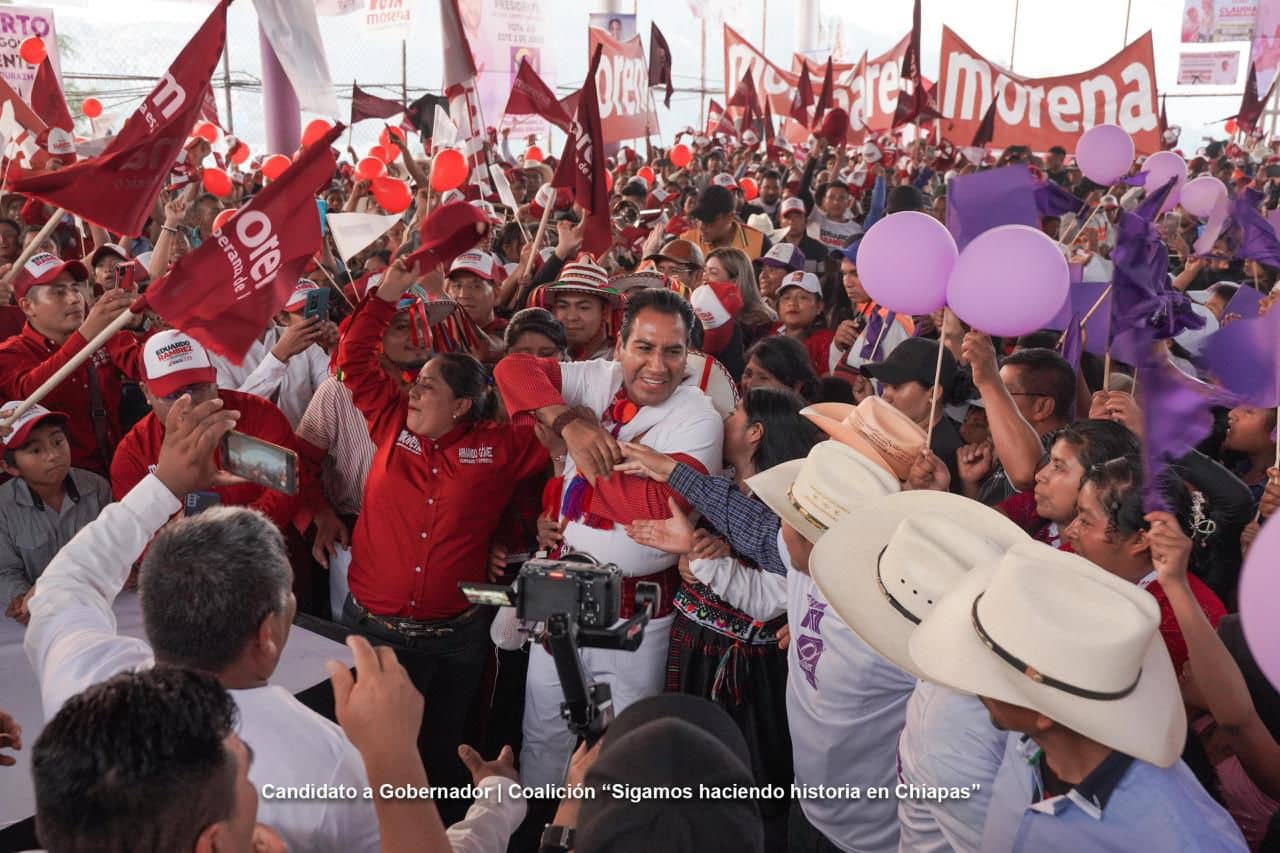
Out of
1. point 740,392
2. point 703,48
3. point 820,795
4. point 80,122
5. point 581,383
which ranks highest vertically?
point 703,48

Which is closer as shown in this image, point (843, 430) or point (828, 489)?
point (828, 489)

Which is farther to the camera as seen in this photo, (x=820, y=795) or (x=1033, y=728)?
(x=820, y=795)

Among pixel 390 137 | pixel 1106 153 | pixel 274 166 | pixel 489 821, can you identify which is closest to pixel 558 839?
pixel 489 821

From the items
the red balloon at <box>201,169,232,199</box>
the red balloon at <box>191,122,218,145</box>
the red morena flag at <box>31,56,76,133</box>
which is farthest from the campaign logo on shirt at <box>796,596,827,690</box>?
the red balloon at <box>191,122,218,145</box>

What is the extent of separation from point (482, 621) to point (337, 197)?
24.1ft

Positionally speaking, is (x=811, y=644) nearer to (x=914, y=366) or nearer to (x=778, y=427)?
(x=778, y=427)

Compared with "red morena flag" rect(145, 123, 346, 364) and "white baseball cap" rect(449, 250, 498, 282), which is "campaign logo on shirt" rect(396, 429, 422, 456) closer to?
"red morena flag" rect(145, 123, 346, 364)

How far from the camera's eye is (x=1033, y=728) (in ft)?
4.90

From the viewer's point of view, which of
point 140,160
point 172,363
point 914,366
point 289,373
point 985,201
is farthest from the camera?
point 289,373

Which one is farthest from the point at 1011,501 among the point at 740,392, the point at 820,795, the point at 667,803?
the point at 667,803

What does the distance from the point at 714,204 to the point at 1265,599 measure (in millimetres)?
5640

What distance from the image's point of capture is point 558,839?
52.1 inches

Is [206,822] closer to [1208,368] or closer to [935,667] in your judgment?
[935,667]

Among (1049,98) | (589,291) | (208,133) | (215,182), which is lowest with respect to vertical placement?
(589,291)
